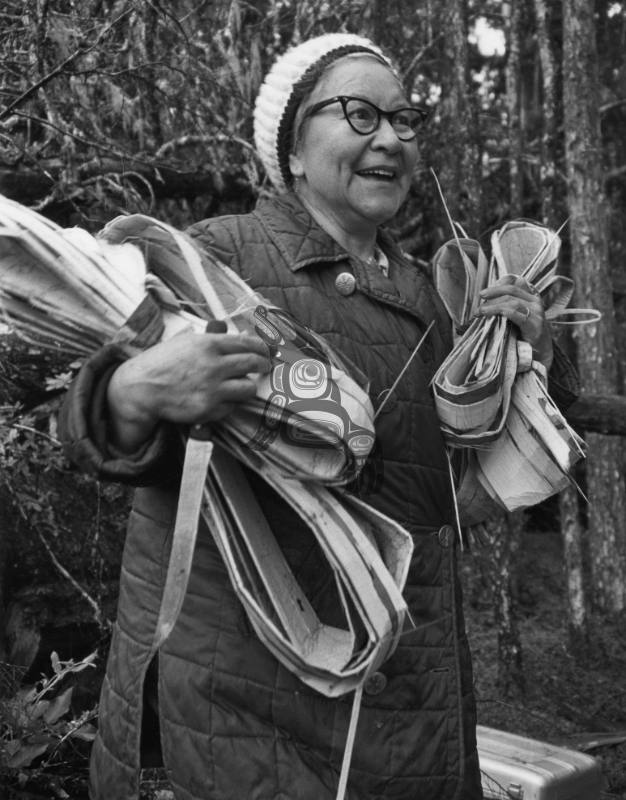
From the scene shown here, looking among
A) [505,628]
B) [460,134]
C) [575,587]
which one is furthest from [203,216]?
[575,587]

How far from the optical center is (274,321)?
5.58 ft

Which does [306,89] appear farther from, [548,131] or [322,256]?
[548,131]

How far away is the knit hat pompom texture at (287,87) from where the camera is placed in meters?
2.03

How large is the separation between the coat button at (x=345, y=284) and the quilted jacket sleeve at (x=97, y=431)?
21.4 inches

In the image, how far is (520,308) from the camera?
1993 mm

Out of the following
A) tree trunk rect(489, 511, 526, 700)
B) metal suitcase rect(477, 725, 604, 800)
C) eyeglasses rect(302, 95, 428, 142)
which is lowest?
tree trunk rect(489, 511, 526, 700)

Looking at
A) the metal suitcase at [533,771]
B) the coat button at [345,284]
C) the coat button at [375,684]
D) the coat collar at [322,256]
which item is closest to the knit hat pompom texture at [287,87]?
the coat collar at [322,256]

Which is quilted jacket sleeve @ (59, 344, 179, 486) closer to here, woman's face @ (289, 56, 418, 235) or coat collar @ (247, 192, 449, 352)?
coat collar @ (247, 192, 449, 352)

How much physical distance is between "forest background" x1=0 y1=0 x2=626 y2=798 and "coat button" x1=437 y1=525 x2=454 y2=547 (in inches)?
12.8

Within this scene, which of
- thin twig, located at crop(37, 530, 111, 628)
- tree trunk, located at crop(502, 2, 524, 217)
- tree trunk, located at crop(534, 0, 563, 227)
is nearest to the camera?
thin twig, located at crop(37, 530, 111, 628)

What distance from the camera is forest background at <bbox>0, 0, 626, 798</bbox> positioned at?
312 centimetres

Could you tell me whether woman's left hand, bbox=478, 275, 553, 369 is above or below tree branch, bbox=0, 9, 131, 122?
below

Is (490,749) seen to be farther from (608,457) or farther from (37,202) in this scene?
(608,457)

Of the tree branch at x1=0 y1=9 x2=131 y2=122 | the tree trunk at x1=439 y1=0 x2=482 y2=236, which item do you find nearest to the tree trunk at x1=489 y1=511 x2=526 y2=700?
the tree trunk at x1=439 y1=0 x2=482 y2=236
